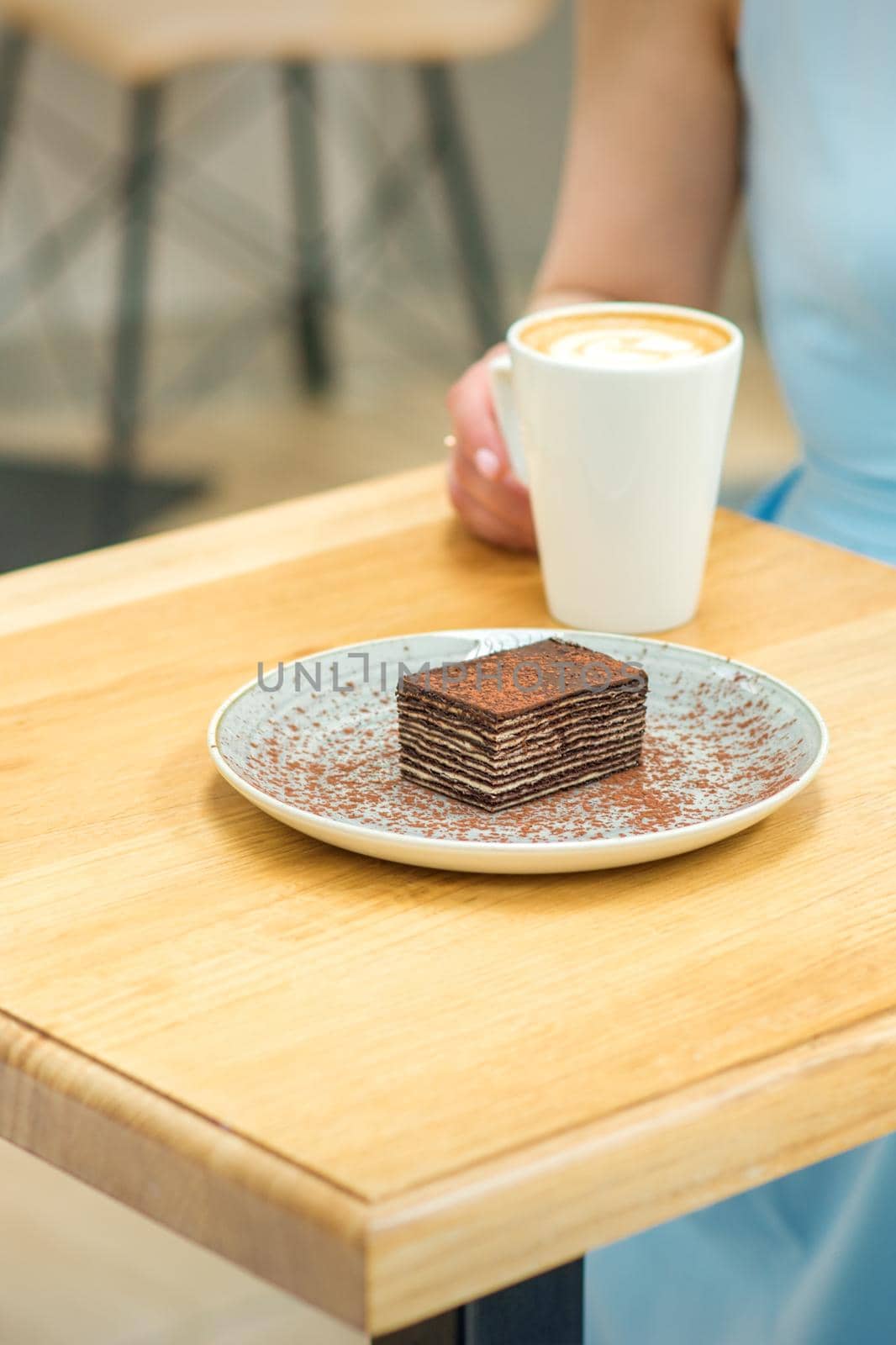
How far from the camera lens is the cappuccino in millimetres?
712

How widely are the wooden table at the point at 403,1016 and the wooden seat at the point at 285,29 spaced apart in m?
1.92

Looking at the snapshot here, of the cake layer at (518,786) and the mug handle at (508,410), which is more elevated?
the mug handle at (508,410)

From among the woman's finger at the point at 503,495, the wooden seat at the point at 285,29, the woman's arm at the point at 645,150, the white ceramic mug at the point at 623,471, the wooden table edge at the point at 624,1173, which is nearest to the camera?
the wooden table edge at the point at 624,1173

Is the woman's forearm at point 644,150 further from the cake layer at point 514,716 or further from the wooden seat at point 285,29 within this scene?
the wooden seat at point 285,29

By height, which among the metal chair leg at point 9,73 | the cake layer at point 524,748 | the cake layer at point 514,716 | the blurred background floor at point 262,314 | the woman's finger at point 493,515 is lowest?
the blurred background floor at point 262,314

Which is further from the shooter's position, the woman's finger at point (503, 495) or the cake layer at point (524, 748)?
the woman's finger at point (503, 495)

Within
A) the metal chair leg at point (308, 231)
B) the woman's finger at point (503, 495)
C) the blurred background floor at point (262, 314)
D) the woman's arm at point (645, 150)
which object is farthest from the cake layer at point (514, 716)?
the metal chair leg at point (308, 231)

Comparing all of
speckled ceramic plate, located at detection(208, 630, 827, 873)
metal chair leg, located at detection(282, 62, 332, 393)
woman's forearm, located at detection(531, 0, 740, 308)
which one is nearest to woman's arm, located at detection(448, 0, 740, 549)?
woman's forearm, located at detection(531, 0, 740, 308)

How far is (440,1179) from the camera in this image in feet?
1.29

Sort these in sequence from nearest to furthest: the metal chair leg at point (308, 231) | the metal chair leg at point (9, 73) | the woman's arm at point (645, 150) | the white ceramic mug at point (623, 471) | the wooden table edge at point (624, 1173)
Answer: the wooden table edge at point (624, 1173)
the white ceramic mug at point (623, 471)
the woman's arm at point (645, 150)
the metal chair leg at point (9, 73)
the metal chair leg at point (308, 231)

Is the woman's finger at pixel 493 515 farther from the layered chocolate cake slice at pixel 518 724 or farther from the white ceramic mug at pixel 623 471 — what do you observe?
the layered chocolate cake slice at pixel 518 724

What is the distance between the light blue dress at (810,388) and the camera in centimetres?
83

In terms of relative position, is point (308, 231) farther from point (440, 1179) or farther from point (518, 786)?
point (440, 1179)

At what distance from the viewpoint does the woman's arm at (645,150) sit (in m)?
1.04
